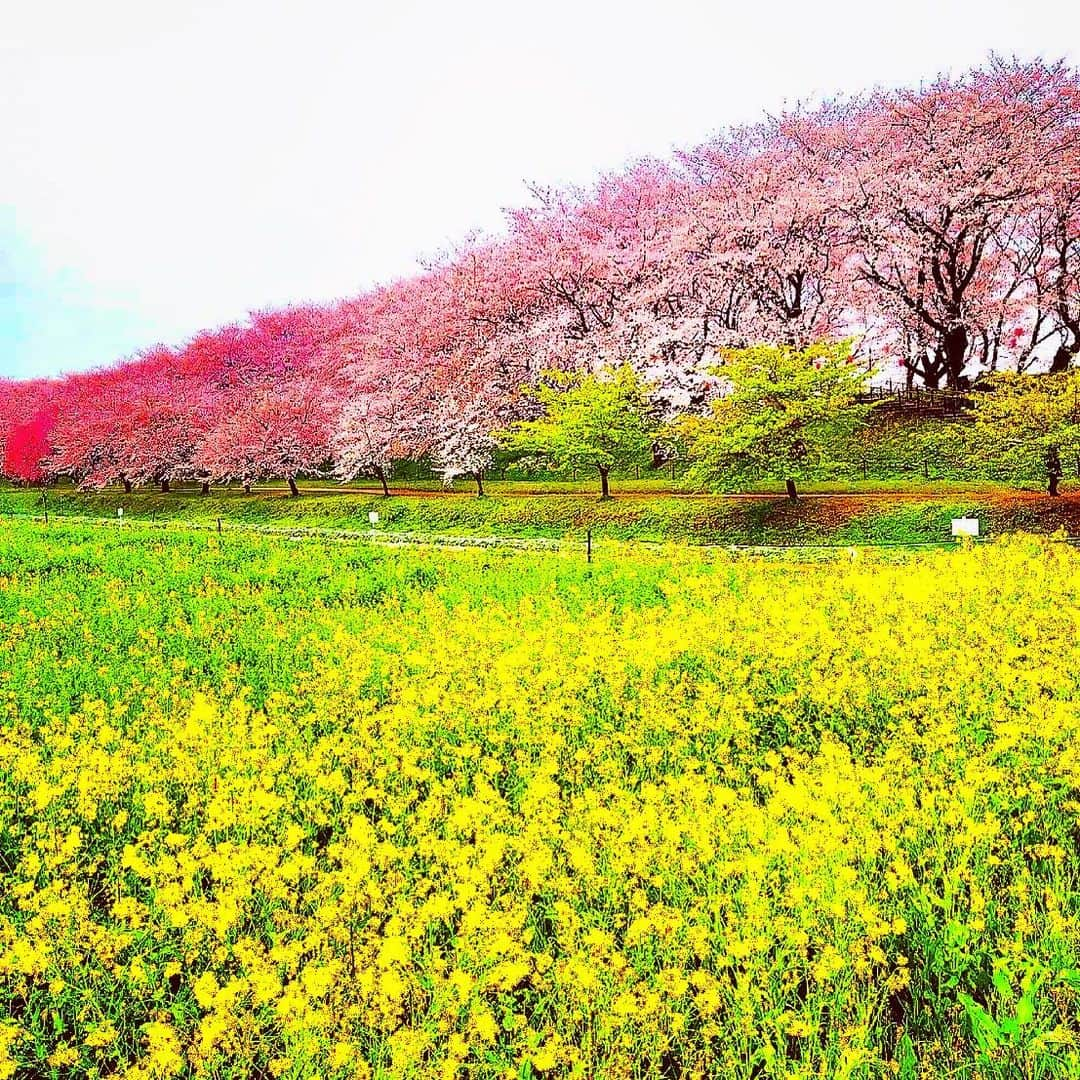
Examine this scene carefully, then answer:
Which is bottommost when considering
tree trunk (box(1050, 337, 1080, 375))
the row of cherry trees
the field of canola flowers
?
Answer: the field of canola flowers

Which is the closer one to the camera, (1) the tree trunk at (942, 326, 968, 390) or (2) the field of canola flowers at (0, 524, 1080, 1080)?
(2) the field of canola flowers at (0, 524, 1080, 1080)

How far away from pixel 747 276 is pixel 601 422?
6789 millimetres

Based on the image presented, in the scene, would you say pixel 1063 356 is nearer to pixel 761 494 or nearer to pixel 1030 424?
pixel 1030 424

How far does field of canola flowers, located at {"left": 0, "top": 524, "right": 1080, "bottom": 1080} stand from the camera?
2826 mm

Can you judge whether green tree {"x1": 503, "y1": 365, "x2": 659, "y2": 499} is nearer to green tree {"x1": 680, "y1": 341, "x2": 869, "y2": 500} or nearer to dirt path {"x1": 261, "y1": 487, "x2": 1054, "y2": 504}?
dirt path {"x1": 261, "y1": 487, "x2": 1054, "y2": 504}

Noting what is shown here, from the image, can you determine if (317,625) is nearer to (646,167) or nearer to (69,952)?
(69,952)

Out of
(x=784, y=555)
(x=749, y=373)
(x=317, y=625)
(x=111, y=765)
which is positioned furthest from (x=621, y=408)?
(x=111, y=765)

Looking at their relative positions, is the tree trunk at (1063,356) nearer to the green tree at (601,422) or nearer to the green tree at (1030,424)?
the green tree at (1030,424)

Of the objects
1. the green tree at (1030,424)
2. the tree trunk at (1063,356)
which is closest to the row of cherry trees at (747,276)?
the tree trunk at (1063,356)

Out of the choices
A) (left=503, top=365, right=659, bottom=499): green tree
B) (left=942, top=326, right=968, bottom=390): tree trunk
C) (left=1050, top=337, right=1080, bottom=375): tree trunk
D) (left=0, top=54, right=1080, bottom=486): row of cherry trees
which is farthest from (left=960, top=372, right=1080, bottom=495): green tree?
(left=503, top=365, right=659, bottom=499): green tree

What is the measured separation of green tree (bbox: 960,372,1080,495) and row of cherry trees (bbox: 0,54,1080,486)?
5877 millimetres

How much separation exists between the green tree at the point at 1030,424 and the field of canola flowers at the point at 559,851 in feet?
35.0

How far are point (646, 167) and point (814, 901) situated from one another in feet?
103

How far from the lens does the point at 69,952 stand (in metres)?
3.30
